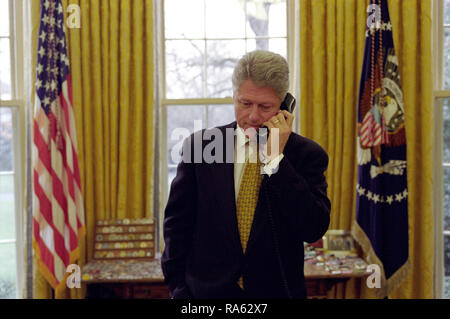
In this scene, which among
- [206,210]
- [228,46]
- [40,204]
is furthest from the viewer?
[228,46]

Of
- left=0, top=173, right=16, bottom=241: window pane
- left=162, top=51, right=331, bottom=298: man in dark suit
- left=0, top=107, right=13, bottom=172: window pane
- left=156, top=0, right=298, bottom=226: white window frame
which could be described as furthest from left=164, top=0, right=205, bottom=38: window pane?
left=162, top=51, right=331, bottom=298: man in dark suit

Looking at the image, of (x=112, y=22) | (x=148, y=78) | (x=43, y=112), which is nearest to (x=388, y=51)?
(x=148, y=78)

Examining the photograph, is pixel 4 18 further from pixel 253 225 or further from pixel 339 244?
pixel 339 244

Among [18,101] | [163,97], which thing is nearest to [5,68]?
[18,101]

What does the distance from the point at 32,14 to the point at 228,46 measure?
1330mm

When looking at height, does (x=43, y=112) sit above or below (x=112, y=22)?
below

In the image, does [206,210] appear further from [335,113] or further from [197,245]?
[335,113]

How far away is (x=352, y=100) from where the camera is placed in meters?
2.86

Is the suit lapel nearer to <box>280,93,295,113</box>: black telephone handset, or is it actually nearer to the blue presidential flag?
<box>280,93,295,113</box>: black telephone handset

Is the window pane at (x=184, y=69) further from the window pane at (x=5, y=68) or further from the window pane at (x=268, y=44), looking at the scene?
the window pane at (x=5, y=68)

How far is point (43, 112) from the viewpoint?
262 cm

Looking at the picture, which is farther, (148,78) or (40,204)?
(148,78)

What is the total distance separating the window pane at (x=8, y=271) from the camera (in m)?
3.04

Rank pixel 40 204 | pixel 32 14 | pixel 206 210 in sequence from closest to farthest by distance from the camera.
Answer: pixel 206 210 < pixel 40 204 < pixel 32 14
